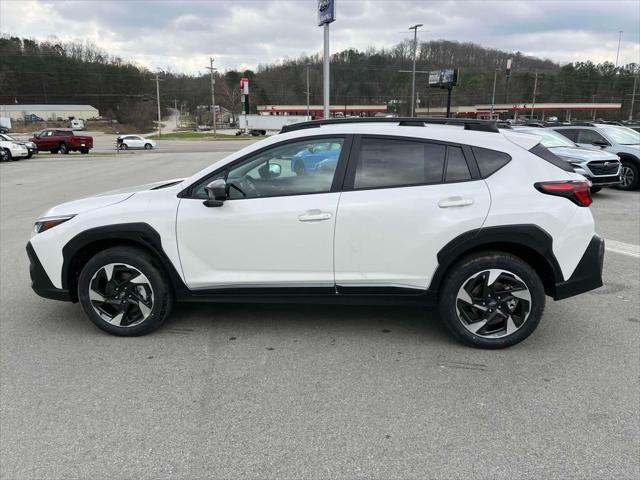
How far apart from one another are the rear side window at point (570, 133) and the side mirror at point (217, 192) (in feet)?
41.8

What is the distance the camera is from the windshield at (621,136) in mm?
13250

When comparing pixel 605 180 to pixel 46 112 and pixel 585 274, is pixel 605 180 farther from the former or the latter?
pixel 46 112

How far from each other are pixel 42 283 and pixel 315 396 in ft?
8.35

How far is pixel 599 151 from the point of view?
39.0ft

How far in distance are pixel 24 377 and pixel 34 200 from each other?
10117mm

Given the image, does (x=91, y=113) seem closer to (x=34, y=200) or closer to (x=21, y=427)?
(x=34, y=200)

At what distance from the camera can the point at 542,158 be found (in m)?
3.74

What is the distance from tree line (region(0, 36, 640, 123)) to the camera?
10900 cm

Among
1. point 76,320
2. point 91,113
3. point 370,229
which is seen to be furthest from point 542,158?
point 91,113

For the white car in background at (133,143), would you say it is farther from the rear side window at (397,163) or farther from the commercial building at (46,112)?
the commercial building at (46,112)

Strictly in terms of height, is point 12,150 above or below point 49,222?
below

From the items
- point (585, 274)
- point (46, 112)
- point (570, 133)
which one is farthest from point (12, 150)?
point (46, 112)

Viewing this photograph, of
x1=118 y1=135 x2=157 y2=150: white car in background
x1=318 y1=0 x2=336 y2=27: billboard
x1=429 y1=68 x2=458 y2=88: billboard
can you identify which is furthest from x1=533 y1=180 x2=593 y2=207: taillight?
x1=118 y1=135 x2=157 y2=150: white car in background

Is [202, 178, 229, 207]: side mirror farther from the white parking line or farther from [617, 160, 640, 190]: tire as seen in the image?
[617, 160, 640, 190]: tire
